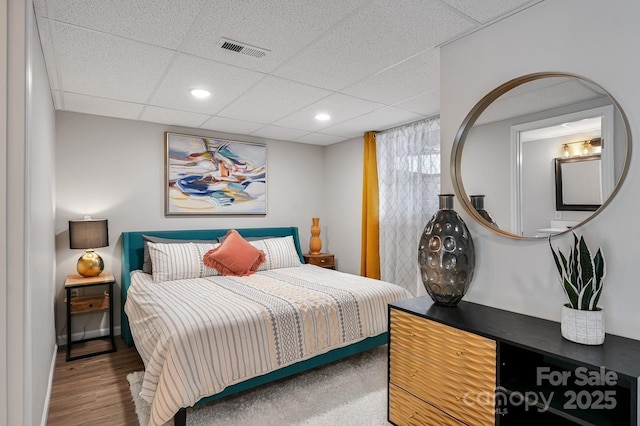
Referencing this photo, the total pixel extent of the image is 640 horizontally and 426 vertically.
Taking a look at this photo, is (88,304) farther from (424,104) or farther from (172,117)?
(424,104)

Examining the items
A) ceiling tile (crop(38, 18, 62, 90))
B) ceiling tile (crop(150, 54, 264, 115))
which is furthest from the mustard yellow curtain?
ceiling tile (crop(38, 18, 62, 90))

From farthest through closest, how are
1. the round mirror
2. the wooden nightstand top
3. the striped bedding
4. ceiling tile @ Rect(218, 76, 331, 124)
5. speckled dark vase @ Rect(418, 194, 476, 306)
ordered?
the wooden nightstand top < ceiling tile @ Rect(218, 76, 331, 124) < the striped bedding < speckled dark vase @ Rect(418, 194, 476, 306) < the round mirror

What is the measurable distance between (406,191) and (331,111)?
1.26 metres

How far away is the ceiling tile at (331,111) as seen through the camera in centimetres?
316

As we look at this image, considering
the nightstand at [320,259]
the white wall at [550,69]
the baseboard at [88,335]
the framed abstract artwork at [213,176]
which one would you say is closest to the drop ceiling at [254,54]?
the white wall at [550,69]

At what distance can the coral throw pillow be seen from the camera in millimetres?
3656

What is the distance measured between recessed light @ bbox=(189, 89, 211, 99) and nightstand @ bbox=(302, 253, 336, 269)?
2490 mm

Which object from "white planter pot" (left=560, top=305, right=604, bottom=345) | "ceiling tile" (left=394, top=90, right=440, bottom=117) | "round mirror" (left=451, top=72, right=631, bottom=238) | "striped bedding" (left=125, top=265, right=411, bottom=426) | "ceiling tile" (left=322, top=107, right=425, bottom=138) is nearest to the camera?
"white planter pot" (left=560, top=305, right=604, bottom=345)

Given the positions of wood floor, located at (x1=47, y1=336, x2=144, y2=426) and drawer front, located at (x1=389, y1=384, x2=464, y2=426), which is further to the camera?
wood floor, located at (x1=47, y1=336, x2=144, y2=426)

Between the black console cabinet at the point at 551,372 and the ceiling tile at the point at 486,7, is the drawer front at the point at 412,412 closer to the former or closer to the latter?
the black console cabinet at the point at 551,372

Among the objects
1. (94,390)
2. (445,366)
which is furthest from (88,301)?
(445,366)

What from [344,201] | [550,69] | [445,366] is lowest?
[445,366]

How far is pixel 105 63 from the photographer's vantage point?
2.35m

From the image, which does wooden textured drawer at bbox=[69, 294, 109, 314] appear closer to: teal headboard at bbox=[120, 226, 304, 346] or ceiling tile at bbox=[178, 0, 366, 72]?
teal headboard at bbox=[120, 226, 304, 346]
